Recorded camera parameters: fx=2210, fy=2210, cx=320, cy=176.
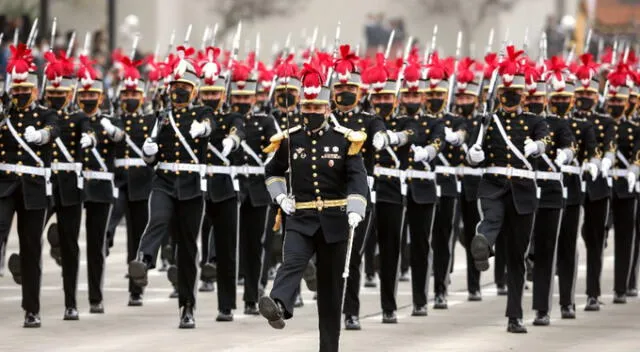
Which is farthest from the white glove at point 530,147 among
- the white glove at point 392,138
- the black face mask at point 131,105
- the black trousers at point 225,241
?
the black face mask at point 131,105

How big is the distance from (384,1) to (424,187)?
40556 millimetres

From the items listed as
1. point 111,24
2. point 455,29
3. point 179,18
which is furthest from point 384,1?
point 111,24

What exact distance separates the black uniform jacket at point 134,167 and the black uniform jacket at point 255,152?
1114 mm

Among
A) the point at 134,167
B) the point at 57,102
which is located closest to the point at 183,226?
the point at 57,102

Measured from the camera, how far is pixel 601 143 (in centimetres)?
2138

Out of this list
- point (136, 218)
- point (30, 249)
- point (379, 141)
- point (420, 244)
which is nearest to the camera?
point (379, 141)

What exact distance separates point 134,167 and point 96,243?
1.69 m

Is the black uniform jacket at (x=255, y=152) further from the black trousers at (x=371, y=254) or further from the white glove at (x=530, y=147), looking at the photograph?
the white glove at (x=530, y=147)

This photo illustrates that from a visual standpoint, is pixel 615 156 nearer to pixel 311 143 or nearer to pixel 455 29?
pixel 311 143

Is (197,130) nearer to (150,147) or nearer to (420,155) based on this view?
(150,147)

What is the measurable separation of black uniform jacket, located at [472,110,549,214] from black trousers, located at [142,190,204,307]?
252 cm

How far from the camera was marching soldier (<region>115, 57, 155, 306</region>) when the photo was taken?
2209cm

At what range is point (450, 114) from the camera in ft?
72.8

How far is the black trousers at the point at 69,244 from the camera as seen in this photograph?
65.7 ft
